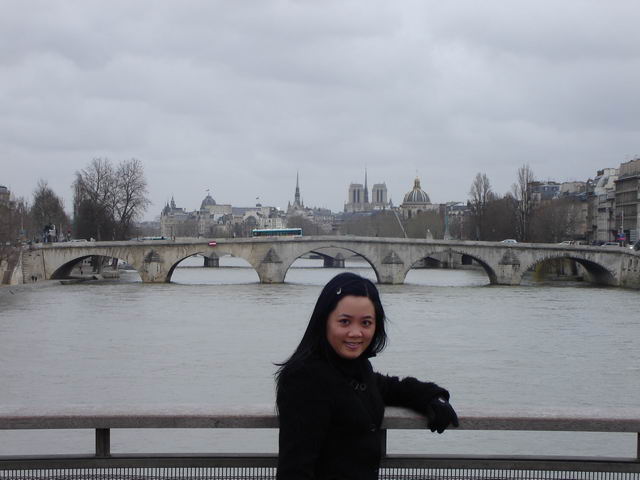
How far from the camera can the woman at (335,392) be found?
7.99 feet

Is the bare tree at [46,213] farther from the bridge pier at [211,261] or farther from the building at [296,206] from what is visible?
the building at [296,206]

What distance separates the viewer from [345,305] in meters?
2.55

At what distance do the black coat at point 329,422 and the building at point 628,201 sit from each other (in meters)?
46.1

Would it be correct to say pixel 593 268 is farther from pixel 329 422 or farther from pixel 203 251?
pixel 329 422

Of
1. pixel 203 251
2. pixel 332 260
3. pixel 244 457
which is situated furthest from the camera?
pixel 332 260

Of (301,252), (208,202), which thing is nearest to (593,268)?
(301,252)

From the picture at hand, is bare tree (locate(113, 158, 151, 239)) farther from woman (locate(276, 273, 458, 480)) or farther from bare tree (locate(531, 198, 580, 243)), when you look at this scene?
woman (locate(276, 273, 458, 480))

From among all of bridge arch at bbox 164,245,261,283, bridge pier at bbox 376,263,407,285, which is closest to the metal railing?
bridge pier at bbox 376,263,407,285

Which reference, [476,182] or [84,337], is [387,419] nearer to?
[84,337]

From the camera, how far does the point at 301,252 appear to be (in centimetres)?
3772

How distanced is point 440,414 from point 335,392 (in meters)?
0.42

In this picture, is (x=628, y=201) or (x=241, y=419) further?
(x=628, y=201)

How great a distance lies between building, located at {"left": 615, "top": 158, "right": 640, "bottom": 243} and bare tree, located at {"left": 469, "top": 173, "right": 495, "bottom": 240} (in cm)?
662

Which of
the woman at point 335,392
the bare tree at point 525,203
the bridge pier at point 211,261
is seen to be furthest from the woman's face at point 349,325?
the bridge pier at point 211,261
